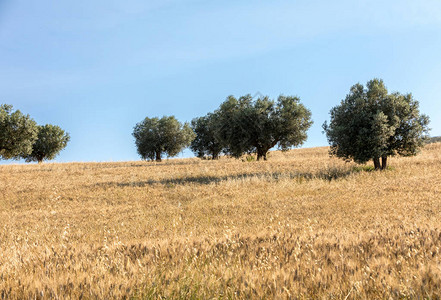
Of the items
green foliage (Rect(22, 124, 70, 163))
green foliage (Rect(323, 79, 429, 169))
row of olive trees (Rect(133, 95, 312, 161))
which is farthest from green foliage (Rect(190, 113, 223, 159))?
green foliage (Rect(323, 79, 429, 169))

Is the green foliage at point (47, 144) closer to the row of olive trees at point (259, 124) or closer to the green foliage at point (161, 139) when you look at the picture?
the green foliage at point (161, 139)

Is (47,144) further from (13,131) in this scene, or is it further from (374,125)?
(374,125)

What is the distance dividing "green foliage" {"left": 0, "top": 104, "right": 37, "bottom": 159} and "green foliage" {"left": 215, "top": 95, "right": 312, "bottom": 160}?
31.9 meters

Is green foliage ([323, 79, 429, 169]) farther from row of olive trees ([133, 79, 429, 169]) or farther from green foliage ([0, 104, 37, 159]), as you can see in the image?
green foliage ([0, 104, 37, 159])

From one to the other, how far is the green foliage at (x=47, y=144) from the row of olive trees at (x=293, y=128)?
21860 mm

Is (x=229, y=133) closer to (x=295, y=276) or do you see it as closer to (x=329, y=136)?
(x=329, y=136)

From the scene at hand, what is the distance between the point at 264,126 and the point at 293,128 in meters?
4.04

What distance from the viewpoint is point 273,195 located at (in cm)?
1321

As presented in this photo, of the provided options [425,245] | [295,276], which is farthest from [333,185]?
[295,276]

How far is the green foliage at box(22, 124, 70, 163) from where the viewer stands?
64750mm

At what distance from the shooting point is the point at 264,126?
37156 millimetres

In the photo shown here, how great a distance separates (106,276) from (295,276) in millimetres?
1987

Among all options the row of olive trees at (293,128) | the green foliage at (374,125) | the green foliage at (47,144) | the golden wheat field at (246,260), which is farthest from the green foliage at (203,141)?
the golden wheat field at (246,260)

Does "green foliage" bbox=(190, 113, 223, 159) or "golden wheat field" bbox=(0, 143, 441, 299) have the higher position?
"green foliage" bbox=(190, 113, 223, 159)
